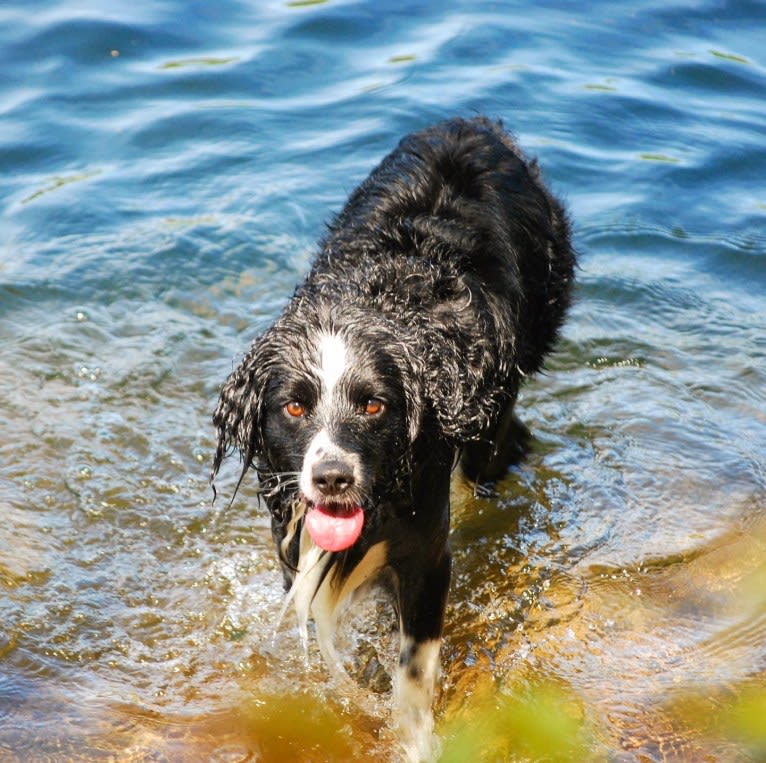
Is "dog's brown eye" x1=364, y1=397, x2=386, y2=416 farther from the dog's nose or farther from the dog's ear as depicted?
the dog's ear

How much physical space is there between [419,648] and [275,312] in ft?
11.0

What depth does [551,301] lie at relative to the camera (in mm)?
5852

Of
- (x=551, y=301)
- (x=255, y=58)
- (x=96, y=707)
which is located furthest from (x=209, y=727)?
(x=255, y=58)

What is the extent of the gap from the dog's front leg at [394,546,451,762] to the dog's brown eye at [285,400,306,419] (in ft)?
2.66

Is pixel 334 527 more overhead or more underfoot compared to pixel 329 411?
more underfoot

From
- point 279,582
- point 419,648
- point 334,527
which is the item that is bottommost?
point 279,582

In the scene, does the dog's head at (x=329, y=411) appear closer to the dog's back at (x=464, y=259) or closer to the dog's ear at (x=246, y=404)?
the dog's ear at (x=246, y=404)

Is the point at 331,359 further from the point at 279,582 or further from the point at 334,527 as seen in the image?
the point at 279,582

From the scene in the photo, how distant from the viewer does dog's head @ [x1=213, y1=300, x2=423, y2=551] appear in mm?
3986

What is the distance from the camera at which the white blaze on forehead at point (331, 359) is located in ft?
13.4

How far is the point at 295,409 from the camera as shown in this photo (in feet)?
13.5

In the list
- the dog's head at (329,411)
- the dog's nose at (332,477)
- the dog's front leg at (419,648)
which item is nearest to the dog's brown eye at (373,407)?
the dog's head at (329,411)

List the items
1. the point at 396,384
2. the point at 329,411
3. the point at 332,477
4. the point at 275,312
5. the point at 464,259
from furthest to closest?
the point at 275,312, the point at 464,259, the point at 396,384, the point at 329,411, the point at 332,477

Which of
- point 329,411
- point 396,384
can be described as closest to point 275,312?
point 396,384
